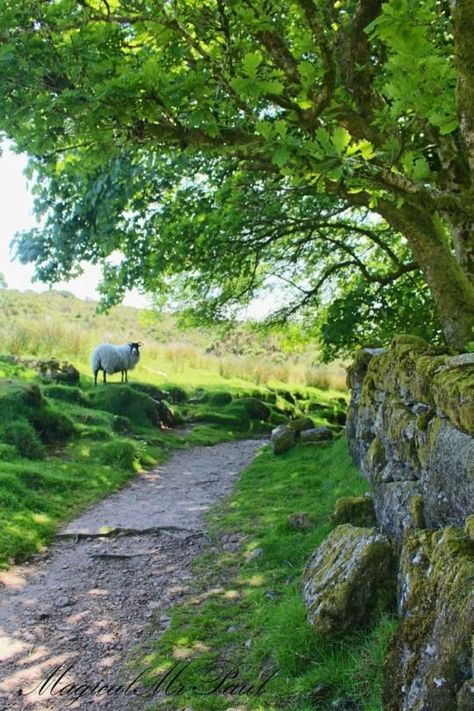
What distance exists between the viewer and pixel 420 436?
16.4ft

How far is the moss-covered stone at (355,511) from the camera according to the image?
20.4 feet

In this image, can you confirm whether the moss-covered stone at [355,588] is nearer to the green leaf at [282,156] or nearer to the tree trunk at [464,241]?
the green leaf at [282,156]

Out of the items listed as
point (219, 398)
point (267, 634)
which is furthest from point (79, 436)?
point (219, 398)

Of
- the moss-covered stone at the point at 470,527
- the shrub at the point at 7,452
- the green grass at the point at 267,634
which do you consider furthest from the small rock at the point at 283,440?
the moss-covered stone at the point at 470,527

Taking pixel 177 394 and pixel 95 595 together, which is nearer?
pixel 95 595

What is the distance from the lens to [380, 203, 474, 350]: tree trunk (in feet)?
23.0

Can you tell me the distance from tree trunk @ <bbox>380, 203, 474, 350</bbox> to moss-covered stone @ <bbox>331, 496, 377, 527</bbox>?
86.9 inches

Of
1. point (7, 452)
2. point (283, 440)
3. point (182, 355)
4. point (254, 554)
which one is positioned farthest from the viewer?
point (182, 355)

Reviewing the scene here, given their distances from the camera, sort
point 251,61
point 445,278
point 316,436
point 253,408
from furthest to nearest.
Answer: point 253,408
point 316,436
point 445,278
point 251,61

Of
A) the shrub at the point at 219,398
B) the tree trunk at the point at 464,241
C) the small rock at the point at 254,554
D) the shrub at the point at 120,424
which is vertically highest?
A: the tree trunk at the point at 464,241

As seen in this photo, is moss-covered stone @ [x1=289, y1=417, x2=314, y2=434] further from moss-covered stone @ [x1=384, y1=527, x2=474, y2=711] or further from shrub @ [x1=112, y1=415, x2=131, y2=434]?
moss-covered stone @ [x1=384, y1=527, x2=474, y2=711]

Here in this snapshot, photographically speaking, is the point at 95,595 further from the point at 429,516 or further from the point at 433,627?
the point at 433,627

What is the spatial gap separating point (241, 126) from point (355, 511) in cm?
415

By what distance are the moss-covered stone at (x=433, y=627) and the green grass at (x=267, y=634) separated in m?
0.43
